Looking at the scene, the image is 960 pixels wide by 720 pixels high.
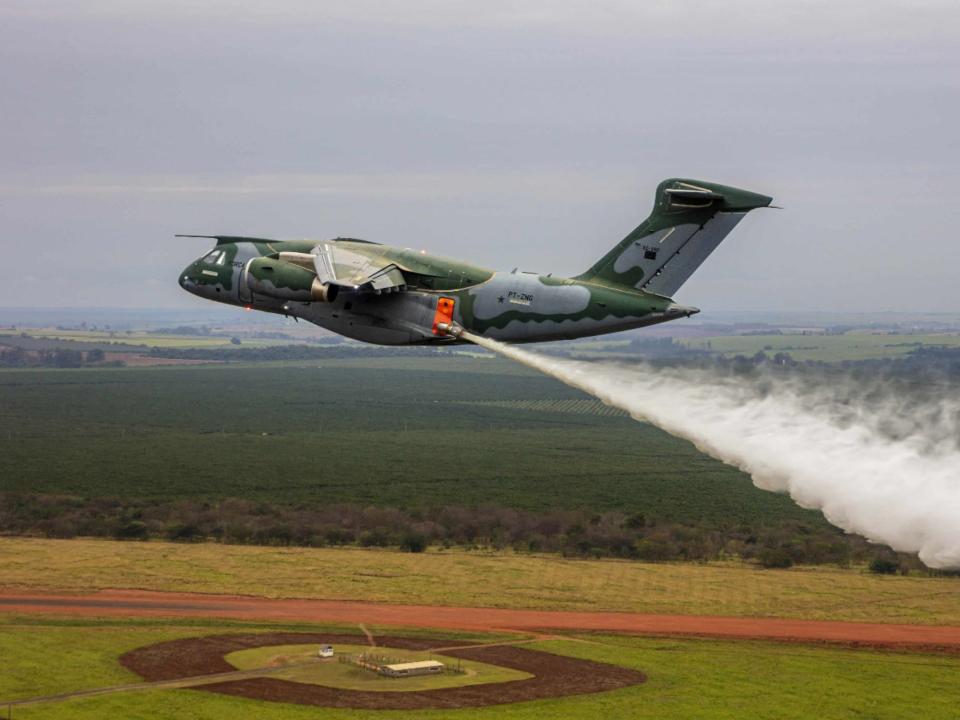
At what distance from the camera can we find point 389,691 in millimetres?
75000

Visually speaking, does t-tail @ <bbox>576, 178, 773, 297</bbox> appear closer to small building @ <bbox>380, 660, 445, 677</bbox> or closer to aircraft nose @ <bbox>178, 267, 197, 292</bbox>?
aircraft nose @ <bbox>178, 267, 197, 292</bbox>

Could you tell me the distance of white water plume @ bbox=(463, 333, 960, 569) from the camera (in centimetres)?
4797

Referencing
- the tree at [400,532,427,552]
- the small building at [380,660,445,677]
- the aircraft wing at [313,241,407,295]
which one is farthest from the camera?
the tree at [400,532,427,552]

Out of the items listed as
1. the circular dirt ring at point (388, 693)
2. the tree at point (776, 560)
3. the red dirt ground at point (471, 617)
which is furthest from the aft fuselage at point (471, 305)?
the tree at point (776, 560)

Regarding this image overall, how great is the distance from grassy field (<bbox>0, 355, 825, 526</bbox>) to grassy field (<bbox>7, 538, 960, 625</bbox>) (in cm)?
1676

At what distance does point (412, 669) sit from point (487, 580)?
61.1 feet

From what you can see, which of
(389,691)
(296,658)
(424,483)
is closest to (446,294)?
(389,691)

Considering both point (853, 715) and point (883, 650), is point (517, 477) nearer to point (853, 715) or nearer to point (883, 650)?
point (883, 650)

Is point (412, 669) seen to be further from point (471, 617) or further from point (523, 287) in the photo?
point (523, 287)

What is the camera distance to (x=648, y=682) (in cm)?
7762

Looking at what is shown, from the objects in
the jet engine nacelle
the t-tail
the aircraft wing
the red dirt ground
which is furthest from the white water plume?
the red dirt ground

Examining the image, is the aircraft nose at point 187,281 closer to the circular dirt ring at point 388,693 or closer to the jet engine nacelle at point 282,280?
the jet engine nacelle at point 282,280

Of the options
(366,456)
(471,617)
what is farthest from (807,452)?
(366,456)

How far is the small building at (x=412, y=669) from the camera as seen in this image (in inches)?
3073
